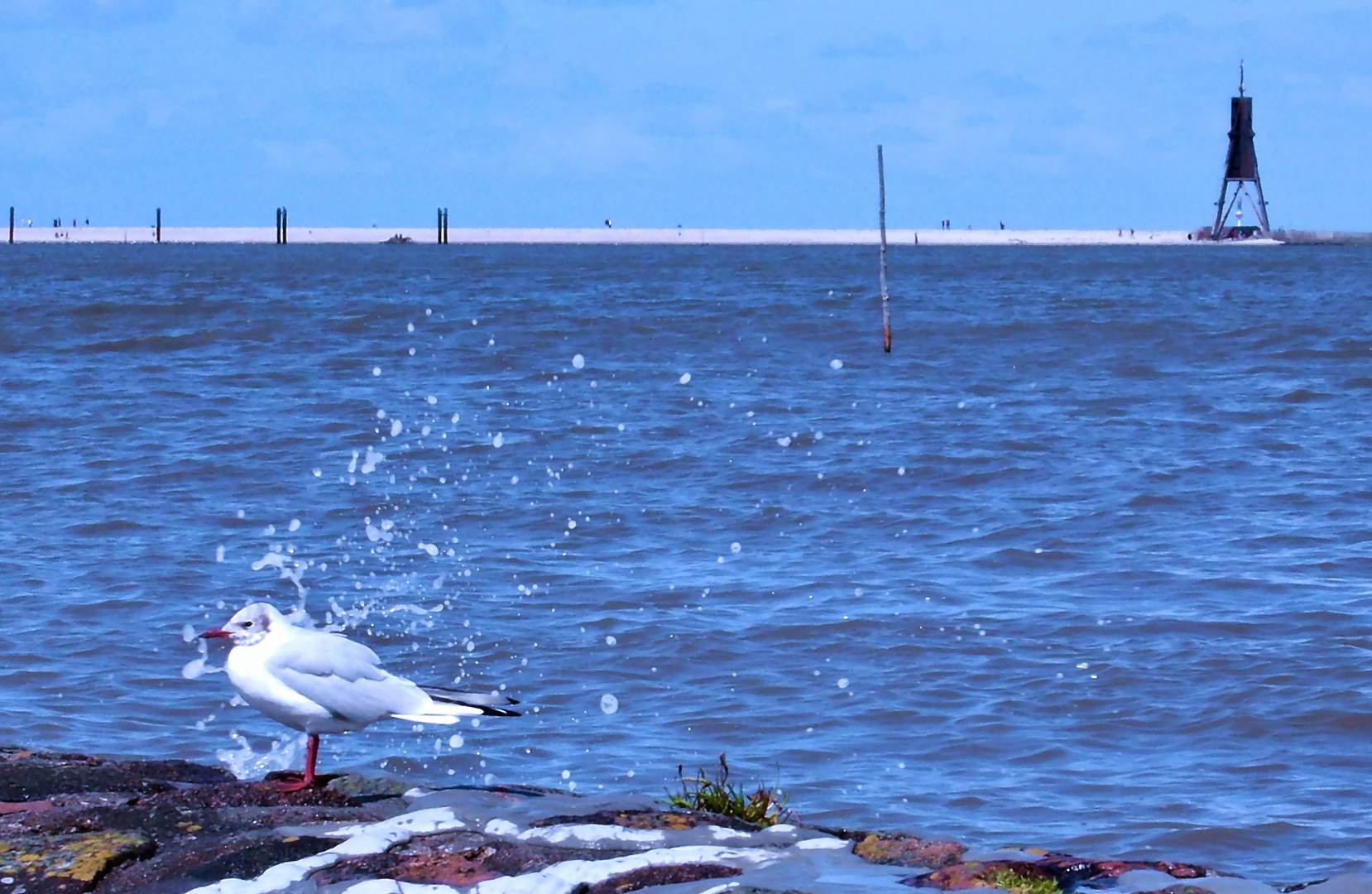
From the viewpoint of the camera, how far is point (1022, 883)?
447 centimetres

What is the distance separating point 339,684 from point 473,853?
119 centimetres

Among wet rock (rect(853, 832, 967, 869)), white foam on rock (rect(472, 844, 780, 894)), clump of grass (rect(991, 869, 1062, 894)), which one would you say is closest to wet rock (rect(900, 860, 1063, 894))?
clump of grass (rect(991, 869, 1062, 894))

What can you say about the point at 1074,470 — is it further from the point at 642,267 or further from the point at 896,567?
the point at 642,267

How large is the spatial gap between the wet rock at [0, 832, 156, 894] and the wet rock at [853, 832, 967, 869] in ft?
6.71

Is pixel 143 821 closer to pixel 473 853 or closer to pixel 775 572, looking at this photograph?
pixel 473 853

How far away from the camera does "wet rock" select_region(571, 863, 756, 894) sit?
4445mm

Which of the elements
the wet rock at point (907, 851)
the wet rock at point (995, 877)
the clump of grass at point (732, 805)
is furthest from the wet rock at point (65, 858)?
the wet rock at point (995, 877)

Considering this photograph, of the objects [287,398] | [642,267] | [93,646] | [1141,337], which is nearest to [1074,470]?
[93,646]

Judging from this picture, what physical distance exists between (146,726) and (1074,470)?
985 cm

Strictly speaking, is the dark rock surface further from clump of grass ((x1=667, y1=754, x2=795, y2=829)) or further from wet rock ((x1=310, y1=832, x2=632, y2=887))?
clump of grass ((x1=667, y1=754, x2=795, y2=829))

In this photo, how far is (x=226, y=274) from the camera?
67875 mm

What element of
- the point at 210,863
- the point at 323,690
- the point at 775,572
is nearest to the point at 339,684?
the point at 323,690

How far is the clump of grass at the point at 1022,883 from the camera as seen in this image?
443 centimetres

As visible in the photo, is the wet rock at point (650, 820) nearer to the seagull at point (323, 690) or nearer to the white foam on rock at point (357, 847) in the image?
the white foam on rock at point (357, 847)
